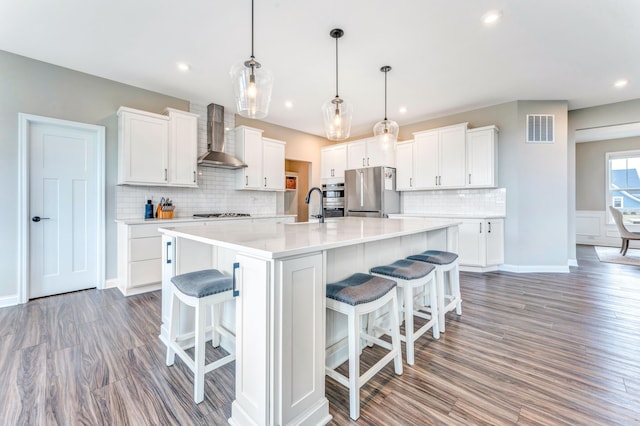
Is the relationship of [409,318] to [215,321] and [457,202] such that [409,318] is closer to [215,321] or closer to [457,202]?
[215,321]

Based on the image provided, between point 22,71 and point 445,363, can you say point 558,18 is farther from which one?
point 22,71

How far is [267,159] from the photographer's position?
5090mm

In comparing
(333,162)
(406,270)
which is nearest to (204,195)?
(333,162)

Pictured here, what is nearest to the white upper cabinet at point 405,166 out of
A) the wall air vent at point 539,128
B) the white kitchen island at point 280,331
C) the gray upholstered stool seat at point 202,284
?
the wall air vent at point 539,128

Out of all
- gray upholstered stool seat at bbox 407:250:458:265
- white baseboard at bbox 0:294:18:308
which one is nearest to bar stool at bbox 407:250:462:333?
gray upholstered stool seat at bbox 407:250:458:265

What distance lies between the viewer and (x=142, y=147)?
11.9 feet

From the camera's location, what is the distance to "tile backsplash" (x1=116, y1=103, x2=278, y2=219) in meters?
3.79

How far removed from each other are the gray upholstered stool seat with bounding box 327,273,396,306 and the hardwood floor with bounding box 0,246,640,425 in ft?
1.96

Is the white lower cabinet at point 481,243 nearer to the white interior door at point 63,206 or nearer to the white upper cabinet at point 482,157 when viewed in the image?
the white upper cabinet at point 482,157

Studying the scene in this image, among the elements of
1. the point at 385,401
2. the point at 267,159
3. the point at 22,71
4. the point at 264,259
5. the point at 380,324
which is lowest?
the point at 385,401

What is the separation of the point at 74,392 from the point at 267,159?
13.2ft

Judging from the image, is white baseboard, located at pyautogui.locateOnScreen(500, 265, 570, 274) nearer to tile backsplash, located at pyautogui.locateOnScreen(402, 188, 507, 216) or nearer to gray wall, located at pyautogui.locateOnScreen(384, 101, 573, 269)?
gray wall, located at pyautogui.locateOnScreen(384, 101, 573, 269)

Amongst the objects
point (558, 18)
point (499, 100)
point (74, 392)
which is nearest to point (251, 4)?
point (558, 18)

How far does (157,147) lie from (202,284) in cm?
290
